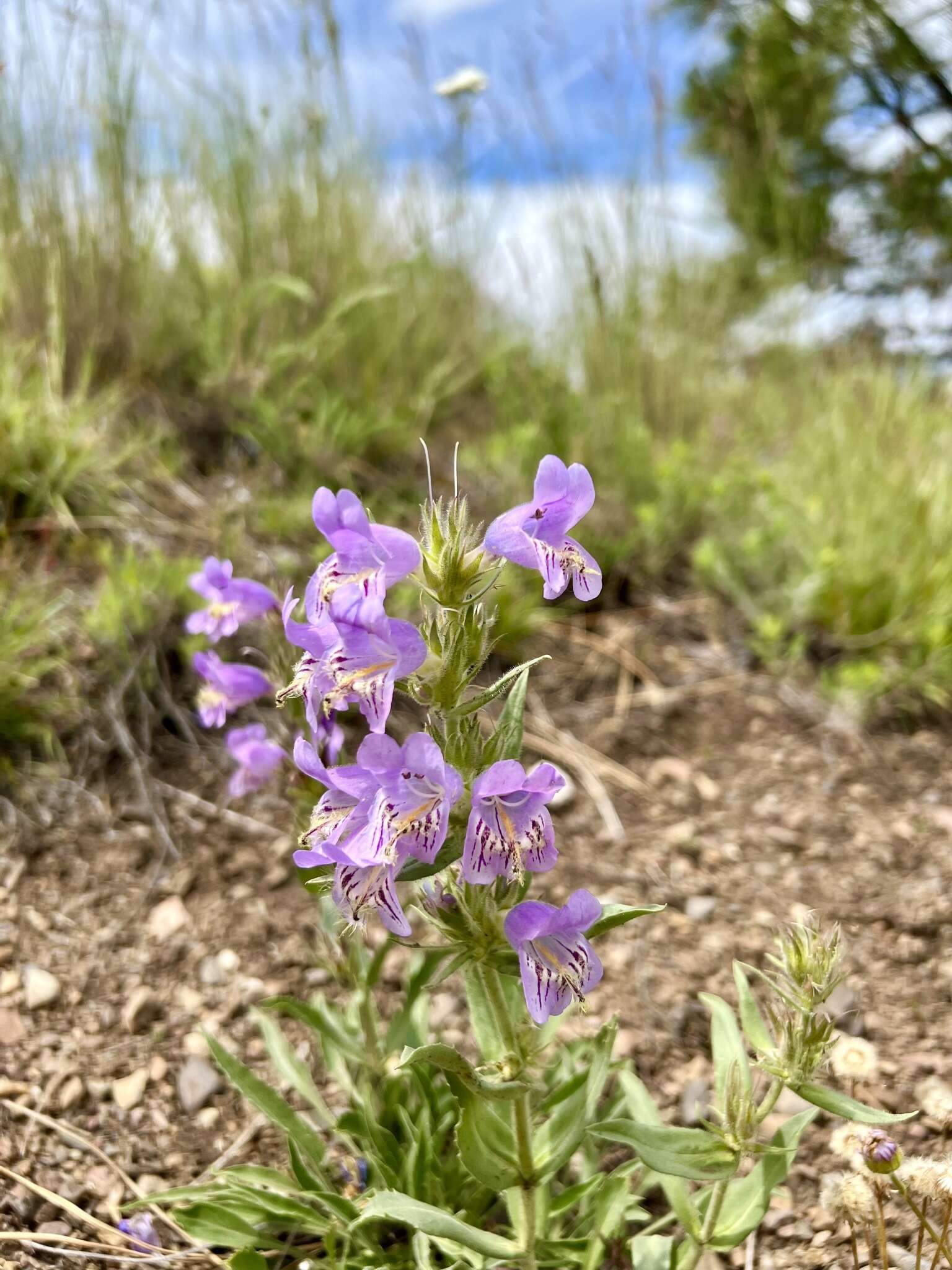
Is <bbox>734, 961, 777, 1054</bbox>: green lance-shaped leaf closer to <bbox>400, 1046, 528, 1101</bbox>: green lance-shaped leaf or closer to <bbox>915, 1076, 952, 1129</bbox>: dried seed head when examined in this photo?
<bbox>915, 1076, 952, 1129</bbox>: dried seed head

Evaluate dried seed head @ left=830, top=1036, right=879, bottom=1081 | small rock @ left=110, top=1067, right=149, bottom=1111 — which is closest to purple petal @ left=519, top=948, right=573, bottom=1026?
dried seed head @ left=830, top=1036, right=879, bottom=1081

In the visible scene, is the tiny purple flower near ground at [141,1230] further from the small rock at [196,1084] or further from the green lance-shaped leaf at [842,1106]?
the green lance-shaped leaf at [842,1106]

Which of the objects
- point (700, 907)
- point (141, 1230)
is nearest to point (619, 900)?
point (700, 907)

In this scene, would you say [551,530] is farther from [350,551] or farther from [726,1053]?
[726,1053]

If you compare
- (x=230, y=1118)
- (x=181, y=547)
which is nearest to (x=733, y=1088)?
(x=230, y=1118)

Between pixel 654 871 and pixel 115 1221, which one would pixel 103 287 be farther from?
pixel 115 1221

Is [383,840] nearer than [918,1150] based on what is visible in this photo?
Yes

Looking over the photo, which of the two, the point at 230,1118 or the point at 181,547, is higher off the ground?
the point at 181,547

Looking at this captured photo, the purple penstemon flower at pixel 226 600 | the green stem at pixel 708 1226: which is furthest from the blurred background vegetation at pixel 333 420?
the green stem at pixel 708 1226
